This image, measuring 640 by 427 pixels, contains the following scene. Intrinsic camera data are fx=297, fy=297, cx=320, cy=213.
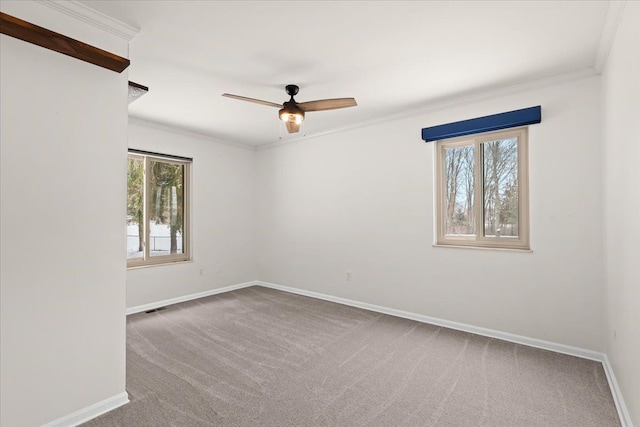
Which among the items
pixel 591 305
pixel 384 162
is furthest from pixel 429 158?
pixel 591 305

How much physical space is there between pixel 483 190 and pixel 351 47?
214 cm

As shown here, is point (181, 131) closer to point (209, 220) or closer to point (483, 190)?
point (209, 220)

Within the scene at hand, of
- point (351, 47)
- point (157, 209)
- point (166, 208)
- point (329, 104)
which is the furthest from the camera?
point (166, 208)

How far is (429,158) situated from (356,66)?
60.0 inches

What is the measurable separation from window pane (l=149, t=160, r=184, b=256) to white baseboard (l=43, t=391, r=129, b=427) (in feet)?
8.66

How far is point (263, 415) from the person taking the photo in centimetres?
193

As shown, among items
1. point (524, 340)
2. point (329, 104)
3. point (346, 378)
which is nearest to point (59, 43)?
point (329, 104)

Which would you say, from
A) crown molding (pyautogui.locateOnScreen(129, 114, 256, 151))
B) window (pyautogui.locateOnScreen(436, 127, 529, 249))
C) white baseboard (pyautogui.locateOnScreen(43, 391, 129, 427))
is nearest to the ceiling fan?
window (pyautogui.locateOnScreen(436, 127, 529, 249))

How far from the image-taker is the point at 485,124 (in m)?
3.15

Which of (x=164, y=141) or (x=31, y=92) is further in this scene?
(x=164, y=141)

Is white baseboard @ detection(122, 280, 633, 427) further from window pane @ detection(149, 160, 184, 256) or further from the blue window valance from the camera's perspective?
the blue window valance

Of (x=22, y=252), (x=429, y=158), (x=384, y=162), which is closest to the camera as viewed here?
(x=22, y=252)

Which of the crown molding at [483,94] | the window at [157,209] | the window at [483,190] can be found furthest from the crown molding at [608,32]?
the window at [157,209]

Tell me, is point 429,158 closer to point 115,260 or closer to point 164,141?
point 115,260
